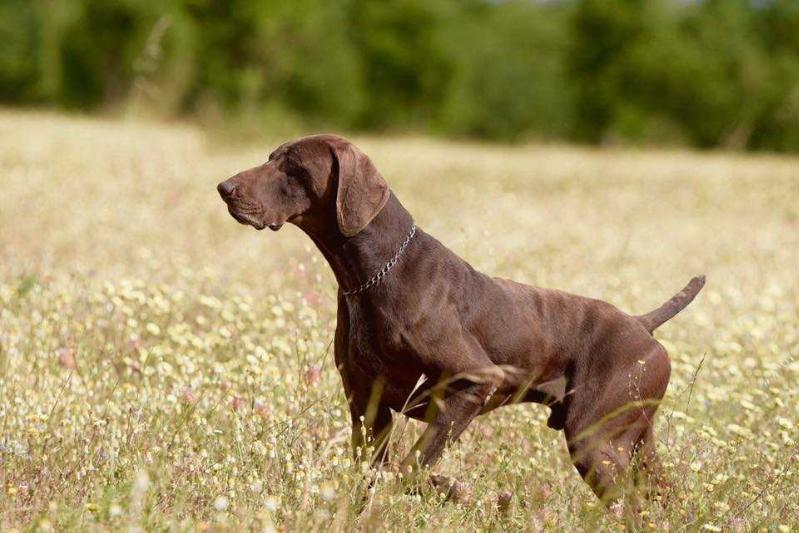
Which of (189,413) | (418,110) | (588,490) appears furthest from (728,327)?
(418,110)

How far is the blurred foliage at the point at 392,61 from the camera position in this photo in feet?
130

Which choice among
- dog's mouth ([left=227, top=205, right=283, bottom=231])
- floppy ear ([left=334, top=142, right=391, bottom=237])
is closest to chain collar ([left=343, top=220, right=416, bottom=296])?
floppy ear ([left=334, top=142, right=391, bottom=237])

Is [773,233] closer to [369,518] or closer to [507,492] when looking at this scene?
[507,492]

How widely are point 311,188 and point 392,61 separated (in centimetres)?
4302

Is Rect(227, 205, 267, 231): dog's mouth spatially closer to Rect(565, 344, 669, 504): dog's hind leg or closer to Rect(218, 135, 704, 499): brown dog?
Rect(218, 135, 704, 499): brown dog

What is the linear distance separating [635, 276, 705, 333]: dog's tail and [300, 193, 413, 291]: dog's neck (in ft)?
3.83

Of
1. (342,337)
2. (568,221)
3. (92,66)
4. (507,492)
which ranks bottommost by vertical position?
(92,66)

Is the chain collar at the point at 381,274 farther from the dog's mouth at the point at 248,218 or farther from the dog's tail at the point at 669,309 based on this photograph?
the dog's tail at the point at 669,309

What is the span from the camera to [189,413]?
13.0 ft

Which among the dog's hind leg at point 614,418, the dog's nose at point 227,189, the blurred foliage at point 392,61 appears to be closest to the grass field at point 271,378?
the dog's hind leg at point 614,418

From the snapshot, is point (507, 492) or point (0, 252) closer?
point (507, 492)

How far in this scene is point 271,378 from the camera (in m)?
4.90

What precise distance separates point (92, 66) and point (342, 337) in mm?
Result: 45246

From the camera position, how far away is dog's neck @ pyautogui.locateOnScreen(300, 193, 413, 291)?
402 centimetres
